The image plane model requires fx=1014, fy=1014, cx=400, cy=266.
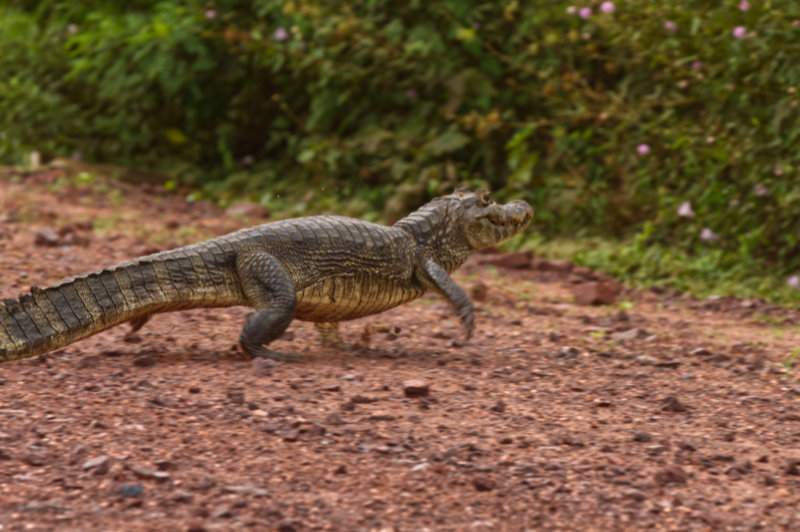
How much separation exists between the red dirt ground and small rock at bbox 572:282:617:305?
83cm

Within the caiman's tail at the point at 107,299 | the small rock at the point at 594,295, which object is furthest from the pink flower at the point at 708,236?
the caiman's tail at the point at 107,299

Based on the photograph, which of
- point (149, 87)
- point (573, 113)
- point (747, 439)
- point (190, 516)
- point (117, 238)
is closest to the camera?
point (190, 516)

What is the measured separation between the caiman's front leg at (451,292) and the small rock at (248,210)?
4623 millimetres

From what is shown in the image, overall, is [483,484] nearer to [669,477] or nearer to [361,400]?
[669,477]

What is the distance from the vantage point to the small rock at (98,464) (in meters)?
3.09

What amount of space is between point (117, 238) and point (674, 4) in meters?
4.73

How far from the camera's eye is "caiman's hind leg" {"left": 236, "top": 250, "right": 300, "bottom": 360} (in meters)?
4.55

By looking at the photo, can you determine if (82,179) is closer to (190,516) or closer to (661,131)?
(661,131)

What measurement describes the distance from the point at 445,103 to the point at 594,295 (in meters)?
3.60

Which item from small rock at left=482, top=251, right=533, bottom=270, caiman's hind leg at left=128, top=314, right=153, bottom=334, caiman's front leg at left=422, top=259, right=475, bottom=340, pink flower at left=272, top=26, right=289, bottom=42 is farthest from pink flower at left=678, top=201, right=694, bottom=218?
caiman's hind leg at left=128, top=314, right=153, bottom=334

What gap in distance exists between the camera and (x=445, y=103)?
9.91 metres

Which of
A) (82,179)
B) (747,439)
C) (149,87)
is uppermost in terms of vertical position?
(149,87)

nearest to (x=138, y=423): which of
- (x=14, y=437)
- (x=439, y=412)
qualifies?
(x=14, y=437)

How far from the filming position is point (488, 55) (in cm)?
961
